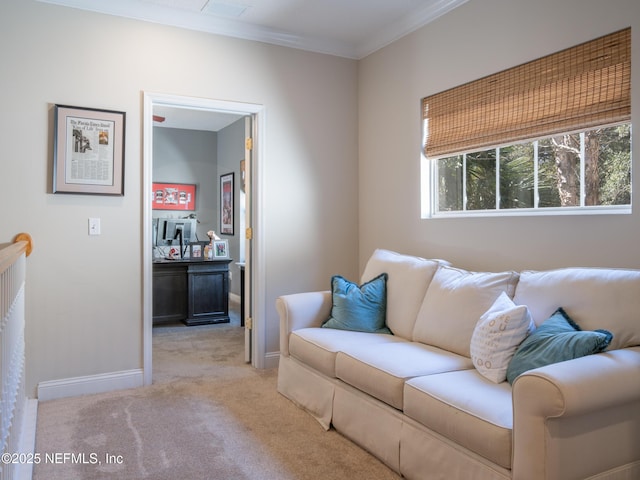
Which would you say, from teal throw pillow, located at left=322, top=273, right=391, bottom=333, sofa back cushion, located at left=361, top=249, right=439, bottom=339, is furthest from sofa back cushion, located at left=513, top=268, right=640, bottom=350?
teal throw pillow, located at left=322, top=273, right=391, bottom=333

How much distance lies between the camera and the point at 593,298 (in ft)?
7.16

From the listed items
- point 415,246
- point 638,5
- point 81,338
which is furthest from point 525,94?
point 81,338

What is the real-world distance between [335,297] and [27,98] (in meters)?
2.38

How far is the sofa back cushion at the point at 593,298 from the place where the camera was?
2.06 m

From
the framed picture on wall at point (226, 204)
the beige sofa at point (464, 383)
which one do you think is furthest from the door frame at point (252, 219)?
the framed picture on wall at point (226, 204)

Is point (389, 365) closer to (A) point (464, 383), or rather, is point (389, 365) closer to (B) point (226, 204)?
(A) point (464, 383)

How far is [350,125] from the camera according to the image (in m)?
4.50

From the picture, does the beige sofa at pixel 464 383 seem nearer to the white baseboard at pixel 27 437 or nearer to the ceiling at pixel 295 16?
the white baseboard at pixel 27 437

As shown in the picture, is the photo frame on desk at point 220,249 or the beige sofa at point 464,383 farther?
the photo frame on desk at point 220,249

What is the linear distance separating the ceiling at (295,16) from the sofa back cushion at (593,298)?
2.06m

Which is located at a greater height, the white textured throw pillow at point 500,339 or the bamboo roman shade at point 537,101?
the bamboo roman shade at point 537,101

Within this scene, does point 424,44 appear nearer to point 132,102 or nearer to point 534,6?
point 534,6

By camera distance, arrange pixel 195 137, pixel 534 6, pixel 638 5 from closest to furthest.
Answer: pixel 638 5, pixel 534 6, pixel 195 137

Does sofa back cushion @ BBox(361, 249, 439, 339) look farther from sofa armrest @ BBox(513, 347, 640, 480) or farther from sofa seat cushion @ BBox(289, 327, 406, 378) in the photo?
sofa armrest @ BBox(513, 347, 640, 480)
